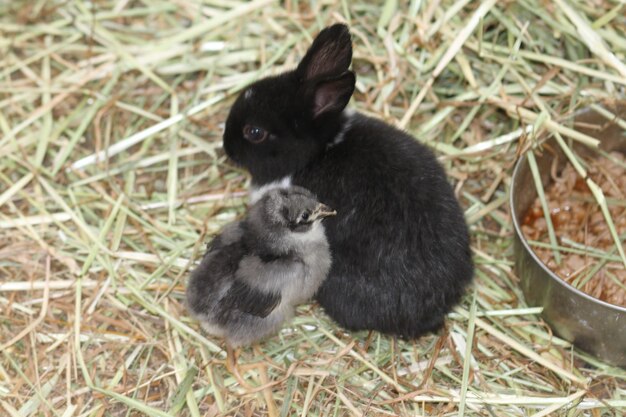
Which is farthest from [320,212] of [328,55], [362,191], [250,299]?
[328,55]

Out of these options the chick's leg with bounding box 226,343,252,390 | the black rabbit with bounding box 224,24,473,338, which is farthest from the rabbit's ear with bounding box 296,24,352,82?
the chick's leg with bounding box 226,343,252,390

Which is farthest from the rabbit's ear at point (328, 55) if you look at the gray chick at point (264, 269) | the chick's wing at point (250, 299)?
the chick's wing at point (250, 299)

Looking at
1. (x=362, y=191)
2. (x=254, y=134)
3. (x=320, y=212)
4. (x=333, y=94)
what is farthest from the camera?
(x=254, y=134)

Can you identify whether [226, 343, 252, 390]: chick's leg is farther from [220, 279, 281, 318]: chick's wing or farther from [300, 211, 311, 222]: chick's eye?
[300, 211, 311, 222]: chick's eye

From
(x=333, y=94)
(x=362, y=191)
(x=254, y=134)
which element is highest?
(x=333, y=94)

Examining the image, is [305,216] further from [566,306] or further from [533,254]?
[566,306]
